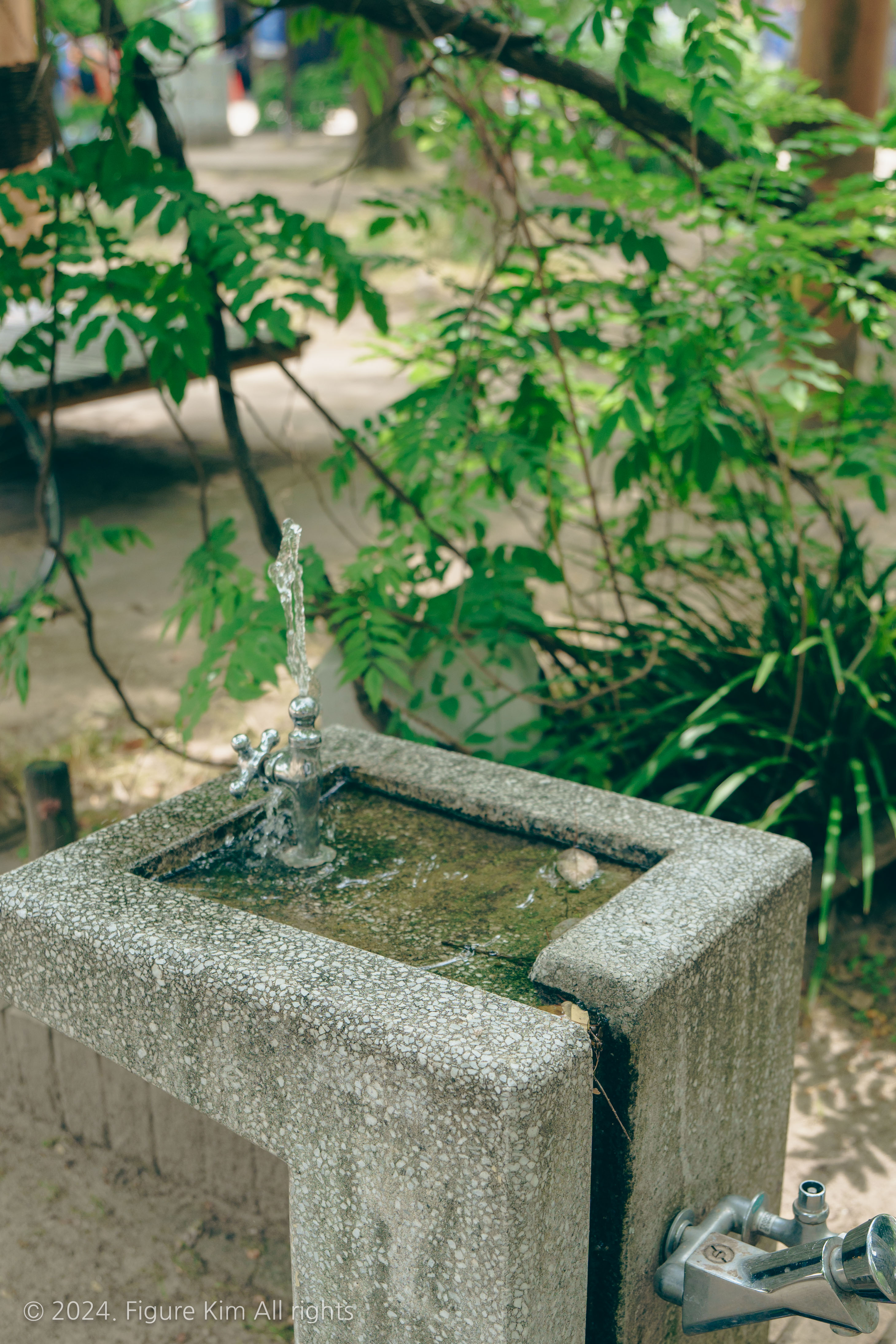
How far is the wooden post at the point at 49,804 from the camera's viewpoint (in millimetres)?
2543

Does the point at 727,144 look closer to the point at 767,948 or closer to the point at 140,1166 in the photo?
the point at 767,948

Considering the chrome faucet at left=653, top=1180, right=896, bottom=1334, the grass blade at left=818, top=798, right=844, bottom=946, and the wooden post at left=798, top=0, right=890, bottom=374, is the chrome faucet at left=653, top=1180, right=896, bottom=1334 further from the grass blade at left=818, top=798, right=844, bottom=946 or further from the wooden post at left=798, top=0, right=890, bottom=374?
the wooden post at left=798, top=0, right=890, bottom=374

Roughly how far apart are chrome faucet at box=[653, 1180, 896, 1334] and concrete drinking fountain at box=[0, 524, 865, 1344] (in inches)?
0.5

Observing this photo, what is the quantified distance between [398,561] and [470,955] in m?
1.34

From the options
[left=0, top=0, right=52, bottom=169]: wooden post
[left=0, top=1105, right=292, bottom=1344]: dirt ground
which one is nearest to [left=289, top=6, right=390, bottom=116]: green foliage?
[left=0, top=0, right=52, bottom=169]: wooden post

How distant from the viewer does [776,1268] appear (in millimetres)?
1395

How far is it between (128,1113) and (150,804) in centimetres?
136

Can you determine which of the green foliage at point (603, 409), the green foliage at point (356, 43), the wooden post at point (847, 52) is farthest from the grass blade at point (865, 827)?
the wooden post at point (847, 52)

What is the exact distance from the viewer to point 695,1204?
1.58 m

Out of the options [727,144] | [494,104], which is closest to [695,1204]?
[727,144]

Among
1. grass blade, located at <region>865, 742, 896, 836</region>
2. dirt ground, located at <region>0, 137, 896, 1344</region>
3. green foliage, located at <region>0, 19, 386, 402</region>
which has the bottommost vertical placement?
dirt ground, located at <region>0, 137, 896, 1344</region>

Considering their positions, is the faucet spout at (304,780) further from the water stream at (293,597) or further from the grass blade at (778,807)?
the grass blade at (778,807)

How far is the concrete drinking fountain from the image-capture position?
4.06 feet

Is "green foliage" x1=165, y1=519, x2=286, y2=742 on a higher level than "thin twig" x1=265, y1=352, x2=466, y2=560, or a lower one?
lower
